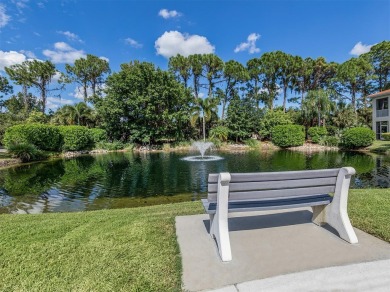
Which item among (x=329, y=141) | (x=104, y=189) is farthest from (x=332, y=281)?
(x=329, y=141)

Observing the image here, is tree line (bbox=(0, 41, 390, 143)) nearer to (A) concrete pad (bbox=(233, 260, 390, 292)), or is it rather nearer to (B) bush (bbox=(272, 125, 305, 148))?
(B) bush (bbox=(272, 125, 305, 148))

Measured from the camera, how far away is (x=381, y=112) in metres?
24.0

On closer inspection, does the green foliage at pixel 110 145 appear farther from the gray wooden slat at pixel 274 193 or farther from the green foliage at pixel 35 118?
the gray wooden slat at pixel 274 193

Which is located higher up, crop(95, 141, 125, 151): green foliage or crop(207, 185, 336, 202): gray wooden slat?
crop(207, 185, 336, 202): gray wooden slat

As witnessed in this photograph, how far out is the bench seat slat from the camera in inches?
107

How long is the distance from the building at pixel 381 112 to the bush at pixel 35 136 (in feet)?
107

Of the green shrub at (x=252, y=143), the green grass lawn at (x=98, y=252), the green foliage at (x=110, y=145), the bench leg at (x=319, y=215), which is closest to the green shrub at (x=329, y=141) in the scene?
the green shrub at (x=252, y=143)

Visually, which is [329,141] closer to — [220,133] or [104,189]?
[220,133]

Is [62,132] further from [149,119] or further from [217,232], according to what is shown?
[217,232]

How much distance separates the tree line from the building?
6.72ft

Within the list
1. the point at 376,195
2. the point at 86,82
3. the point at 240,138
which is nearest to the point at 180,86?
the point at 240,138

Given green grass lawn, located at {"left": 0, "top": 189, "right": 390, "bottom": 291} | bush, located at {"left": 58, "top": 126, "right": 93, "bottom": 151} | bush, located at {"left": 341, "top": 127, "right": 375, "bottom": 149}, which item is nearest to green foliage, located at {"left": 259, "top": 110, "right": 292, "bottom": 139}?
bush, located at {"left": 341, "top": 127, "right": 375, "bottom": 149}

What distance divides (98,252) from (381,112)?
3045 centimetres

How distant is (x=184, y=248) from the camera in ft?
8.78
